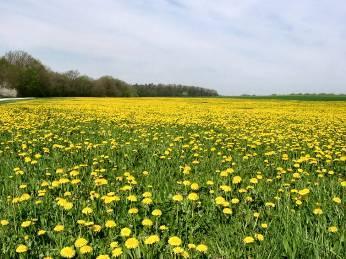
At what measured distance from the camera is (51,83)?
73.3m

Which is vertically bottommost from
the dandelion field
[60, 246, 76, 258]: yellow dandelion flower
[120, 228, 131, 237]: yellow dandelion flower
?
the dandelion field

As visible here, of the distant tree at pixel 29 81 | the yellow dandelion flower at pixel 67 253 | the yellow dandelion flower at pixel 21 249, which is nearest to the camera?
the yellow dandelion flower at pixel 67 253

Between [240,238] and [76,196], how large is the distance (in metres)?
2.25

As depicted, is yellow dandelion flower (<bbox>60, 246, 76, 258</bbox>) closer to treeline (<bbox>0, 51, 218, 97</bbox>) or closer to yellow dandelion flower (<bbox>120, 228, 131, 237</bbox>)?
yellow dandelion flower (<bbox>120, 228, 131, 237</bbox>)

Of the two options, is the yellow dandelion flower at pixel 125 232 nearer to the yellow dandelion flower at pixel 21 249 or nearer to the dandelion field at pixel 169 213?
the dandelion field at pixel 169 213

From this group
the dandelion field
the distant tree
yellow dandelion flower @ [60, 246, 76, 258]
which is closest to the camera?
yellow dandelion flower @ [60, 246, 76, 258]

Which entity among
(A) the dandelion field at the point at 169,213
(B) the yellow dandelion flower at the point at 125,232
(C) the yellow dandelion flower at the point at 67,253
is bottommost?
(A) the dandelion field at the point at 169,213

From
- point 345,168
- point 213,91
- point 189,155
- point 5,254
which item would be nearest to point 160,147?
point 189,155

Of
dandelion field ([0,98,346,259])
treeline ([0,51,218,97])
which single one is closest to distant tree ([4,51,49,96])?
treeline ([0,51,218,97])

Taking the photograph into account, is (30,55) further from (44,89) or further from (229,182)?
(229,182)

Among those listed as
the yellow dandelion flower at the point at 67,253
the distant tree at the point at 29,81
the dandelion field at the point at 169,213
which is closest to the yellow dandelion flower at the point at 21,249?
the dandelion field at the point at 169,213

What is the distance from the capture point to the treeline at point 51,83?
2789 inches

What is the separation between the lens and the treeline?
232 feet

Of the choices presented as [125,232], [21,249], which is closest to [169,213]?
[125,232]
